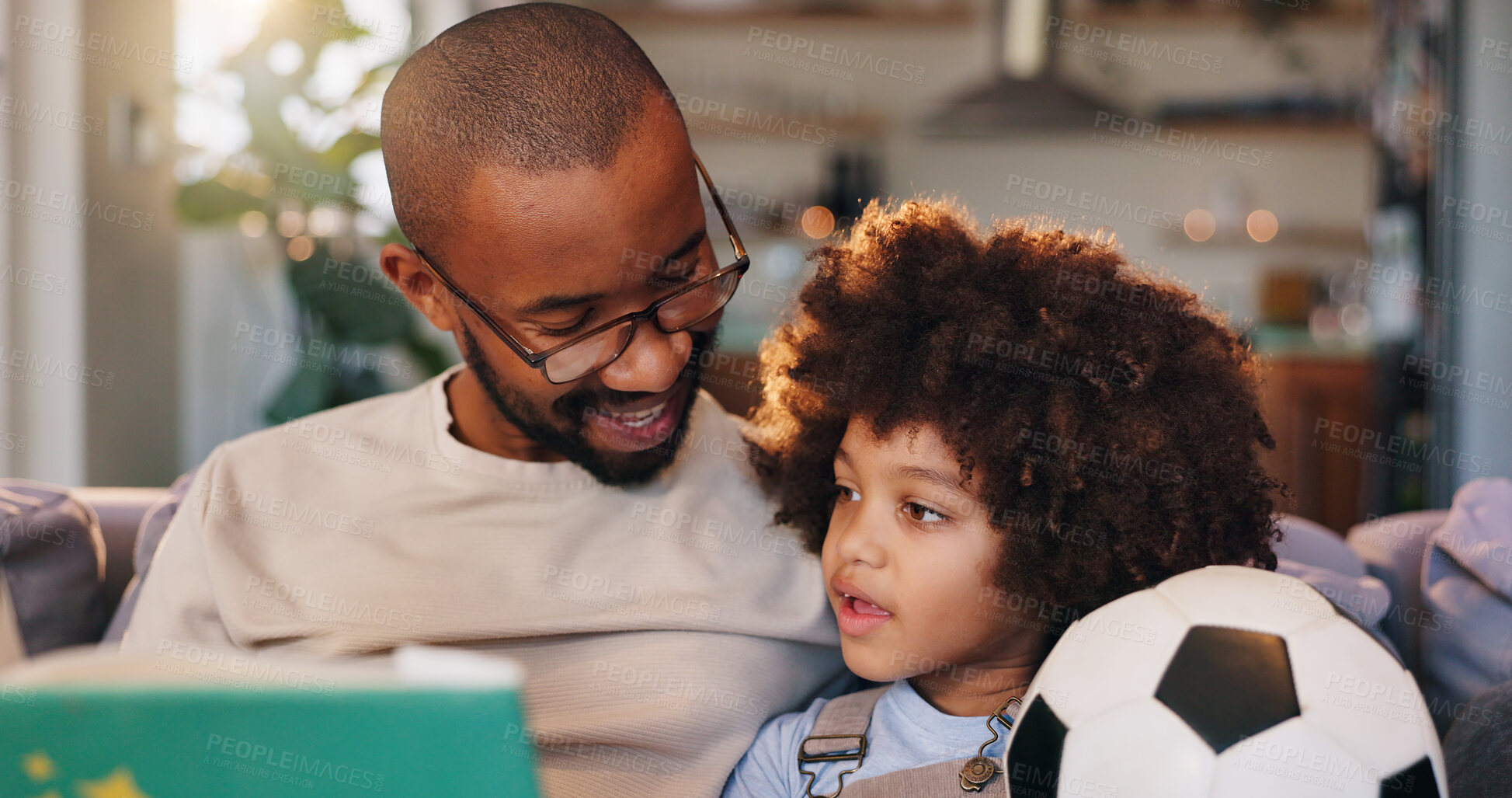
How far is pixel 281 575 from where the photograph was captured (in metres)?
1.02

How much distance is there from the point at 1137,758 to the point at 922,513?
0.31 metres

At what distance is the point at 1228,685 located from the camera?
627 mm

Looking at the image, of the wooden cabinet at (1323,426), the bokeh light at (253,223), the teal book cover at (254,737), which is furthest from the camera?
the wooden cabinet at (1323,426)

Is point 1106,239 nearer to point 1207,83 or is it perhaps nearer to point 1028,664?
point 1028,664

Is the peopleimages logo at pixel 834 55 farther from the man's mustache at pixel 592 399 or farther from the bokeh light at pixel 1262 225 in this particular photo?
the man's mustache at pixel 592 399

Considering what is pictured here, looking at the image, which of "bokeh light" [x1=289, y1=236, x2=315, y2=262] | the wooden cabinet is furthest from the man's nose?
the wooden cabinet

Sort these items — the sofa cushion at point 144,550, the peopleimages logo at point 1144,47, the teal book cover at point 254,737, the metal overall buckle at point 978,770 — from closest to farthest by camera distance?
the teal book cover at point 254,737
the metal overall buckle at point 978,770
the sofa cushion at point 144,550
the peopleimages logo at point 1144,47

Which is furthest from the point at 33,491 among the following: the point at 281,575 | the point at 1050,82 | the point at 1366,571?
the point at 1050,82

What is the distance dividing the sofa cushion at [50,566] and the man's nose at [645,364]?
28.6 inches

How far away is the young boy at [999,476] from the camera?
86 cm

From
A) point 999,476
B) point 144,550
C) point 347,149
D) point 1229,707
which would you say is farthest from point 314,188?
point 1229,707

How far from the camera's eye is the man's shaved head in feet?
3.08

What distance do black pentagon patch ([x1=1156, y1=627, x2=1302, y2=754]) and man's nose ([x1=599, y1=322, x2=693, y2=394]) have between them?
524mm

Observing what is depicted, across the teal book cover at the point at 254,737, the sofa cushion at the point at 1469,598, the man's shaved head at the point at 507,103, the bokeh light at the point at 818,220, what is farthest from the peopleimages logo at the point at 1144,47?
the teal book cover at the point at 254,737
